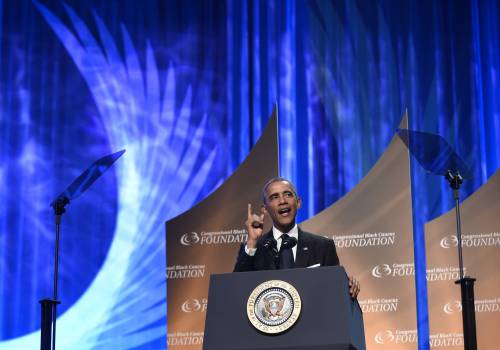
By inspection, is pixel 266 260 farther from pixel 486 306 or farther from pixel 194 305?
pixel 486 306

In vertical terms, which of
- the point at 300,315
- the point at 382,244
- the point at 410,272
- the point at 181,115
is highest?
the point at 181,115

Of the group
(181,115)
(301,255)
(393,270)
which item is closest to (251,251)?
(301,255)

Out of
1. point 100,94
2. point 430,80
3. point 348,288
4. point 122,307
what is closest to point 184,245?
point 122,307

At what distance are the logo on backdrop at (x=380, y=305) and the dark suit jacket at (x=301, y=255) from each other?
270cm

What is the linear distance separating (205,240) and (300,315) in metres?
3.56

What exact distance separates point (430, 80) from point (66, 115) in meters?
3.29

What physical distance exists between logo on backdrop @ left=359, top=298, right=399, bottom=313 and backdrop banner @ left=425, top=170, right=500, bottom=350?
0.30 meters

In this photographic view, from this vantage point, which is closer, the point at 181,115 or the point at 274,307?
the point at 274,307

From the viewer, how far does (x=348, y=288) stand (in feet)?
9.73

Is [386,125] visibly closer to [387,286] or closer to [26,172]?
[387,286]

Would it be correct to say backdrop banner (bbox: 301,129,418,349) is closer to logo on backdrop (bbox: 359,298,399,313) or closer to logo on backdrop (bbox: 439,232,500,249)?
logo on backdrop (bbox: 359,298,399,313)

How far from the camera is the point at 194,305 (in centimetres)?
629

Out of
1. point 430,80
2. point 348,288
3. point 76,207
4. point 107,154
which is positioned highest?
point 430,80

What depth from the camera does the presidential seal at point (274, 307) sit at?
2865 mm
